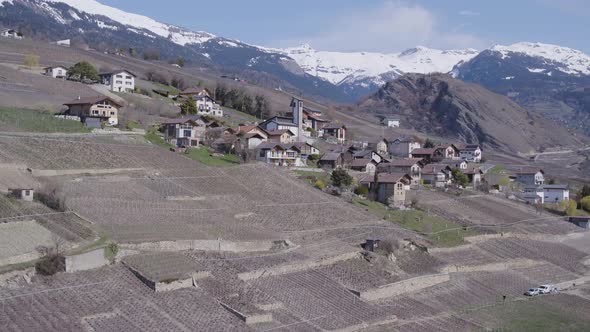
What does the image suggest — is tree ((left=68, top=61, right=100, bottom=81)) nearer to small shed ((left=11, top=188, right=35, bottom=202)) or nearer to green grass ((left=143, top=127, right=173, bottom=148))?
green grass ((left=143, top=127, right=173, bottom=148))

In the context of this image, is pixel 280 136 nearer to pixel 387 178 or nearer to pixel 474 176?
pixel 387 178

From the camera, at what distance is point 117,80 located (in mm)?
73000

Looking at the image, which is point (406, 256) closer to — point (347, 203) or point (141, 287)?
point (347, 203)

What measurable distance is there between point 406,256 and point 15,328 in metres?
22.7

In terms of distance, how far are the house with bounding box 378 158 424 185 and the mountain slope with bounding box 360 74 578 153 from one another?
70.0 m

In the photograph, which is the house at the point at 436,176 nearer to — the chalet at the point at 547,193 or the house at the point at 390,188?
the chalet at the point at 547,193

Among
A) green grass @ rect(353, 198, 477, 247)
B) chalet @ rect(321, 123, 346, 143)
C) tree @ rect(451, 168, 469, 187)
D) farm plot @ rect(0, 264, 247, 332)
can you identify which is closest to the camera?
farm plot @ rect(0, 264, 247, 332)

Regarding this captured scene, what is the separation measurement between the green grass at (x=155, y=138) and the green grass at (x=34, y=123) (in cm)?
471

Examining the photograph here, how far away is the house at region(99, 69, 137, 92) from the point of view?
7256 cm

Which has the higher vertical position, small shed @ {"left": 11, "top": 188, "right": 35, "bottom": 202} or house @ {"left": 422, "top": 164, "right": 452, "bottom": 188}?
small shed @ {"left": 11, "top": 188, "right": 35, "bottom": 202}

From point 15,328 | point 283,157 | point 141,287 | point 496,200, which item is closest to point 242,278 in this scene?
point 141,287

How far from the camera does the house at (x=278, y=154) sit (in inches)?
2243

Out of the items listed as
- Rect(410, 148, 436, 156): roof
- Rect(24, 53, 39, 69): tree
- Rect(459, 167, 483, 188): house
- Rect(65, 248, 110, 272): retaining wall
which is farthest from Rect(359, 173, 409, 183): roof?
Rect(24, 53, 39, 69): tree

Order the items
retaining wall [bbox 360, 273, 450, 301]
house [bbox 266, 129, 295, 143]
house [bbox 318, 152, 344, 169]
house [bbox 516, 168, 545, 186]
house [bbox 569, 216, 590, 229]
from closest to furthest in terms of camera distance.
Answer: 1. retaining wall [bbox 360, 273, 450, 301]
2. house [bbox 318, 152, 344, 169]
3. house [bbox 569, 216, 590, 229]
4. house [bbox 266, 129, 295, 143]
5. house [bbox 516, 168, 545, 186]
